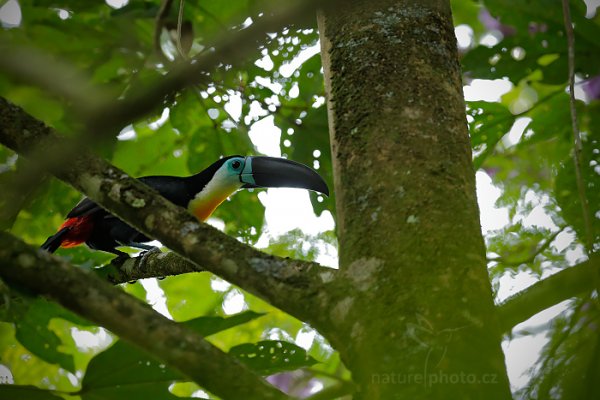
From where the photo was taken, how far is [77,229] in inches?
135

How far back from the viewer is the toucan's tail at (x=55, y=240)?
10.9 feet

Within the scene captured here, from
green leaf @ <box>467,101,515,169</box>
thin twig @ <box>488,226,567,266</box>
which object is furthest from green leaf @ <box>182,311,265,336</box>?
green leaf @ <box>467,101,515,169</box>

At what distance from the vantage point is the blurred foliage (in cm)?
236

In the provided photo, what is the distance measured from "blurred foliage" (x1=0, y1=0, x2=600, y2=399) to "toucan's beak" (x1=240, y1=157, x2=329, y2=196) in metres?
0.06

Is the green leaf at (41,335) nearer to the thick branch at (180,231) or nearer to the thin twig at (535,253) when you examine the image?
the thick branch at (180,231)

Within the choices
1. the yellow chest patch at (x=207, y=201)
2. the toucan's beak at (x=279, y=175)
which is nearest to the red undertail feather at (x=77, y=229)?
the yellow chest patch at (x=207, y=201)

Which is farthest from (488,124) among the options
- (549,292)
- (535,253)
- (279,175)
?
(549,292)

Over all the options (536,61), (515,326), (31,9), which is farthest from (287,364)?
(31,9)

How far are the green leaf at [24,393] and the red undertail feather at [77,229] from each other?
1.59 meters

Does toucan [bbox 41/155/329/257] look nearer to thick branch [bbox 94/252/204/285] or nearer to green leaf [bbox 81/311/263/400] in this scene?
thick branch [bbox 94/252/204/285]

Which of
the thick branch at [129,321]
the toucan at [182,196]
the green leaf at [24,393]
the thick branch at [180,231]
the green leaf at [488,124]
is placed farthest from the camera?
the toucan at [182,196]

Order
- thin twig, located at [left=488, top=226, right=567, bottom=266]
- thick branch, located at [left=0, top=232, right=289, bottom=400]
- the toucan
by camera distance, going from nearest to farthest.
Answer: thick branch, located at [left=0, top=232, right=289, bottom=400], thin twig, located at [left=488, top=226, right=567, bottom=266], the toucan

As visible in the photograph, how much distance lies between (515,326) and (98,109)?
3.43 ft

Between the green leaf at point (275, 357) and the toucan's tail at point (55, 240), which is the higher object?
the toucan's tail at point (55, 240)
